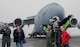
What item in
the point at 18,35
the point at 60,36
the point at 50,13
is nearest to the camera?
the point at 60,36

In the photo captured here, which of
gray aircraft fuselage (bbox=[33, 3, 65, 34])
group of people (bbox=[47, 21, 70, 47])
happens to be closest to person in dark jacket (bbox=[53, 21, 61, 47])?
group of people (bbox=[47, 21, 70, 47])

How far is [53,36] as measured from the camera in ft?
41.1

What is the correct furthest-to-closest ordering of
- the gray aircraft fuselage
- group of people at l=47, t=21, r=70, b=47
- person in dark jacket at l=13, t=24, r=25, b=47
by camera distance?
the gray aircraft fuselage → person in dark jacket at l=13, t=24, r=25, b=47 → group of people at l=47, t=21, r=70, b=47

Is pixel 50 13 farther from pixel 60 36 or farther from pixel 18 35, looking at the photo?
pixel 60 36

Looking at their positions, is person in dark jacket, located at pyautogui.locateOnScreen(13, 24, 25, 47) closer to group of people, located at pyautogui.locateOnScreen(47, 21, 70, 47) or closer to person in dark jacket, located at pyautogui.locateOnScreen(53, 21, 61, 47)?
group of people, located at pyautogui.locateOnScreen(47, 21, 70, 47)

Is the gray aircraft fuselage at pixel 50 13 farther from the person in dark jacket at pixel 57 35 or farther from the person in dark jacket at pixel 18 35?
the person in dark jacket at pixel 57 35

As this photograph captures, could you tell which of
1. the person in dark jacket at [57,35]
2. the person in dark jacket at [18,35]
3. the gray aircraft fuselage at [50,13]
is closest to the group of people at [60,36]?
the person in dark jacket at [57,35]

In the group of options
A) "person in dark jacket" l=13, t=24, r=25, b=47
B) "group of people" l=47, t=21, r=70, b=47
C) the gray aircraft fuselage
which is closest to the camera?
"group of people" l=47, t=21, r=70, b=47

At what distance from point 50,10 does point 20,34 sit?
1393 cm

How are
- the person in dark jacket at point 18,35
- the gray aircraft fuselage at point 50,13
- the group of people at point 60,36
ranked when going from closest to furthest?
the group of people at point 60,36, the person in dark jacket at point 18,35, the gray aircraft fuselage at point 50,13

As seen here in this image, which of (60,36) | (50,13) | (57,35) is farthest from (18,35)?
(50,13)

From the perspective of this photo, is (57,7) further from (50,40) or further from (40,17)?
(50,40)

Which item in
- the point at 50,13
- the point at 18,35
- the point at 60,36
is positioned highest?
the point at 50,13

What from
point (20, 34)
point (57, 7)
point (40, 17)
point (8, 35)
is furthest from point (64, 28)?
point (40, 17)
